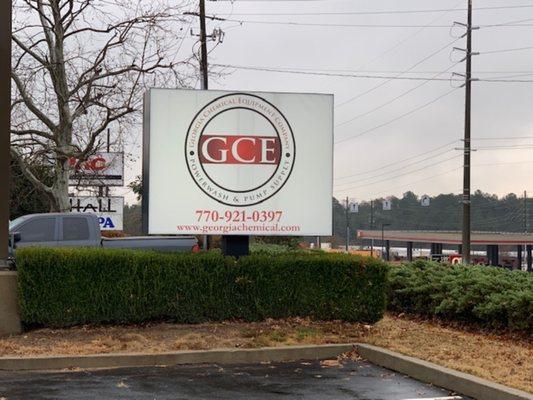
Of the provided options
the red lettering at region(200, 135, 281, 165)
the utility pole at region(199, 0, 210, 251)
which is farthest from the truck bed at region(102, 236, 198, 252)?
the utility pole at region(199, 0, 210, 251)

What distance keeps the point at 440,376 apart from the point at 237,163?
16.2 feet

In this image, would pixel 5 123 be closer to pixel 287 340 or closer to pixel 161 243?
pixel 161 243

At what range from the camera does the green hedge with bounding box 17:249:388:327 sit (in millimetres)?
10328

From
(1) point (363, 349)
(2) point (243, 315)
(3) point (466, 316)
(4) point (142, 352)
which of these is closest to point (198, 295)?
(2) point (243, 315)

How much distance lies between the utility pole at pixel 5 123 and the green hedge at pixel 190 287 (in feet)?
2.28

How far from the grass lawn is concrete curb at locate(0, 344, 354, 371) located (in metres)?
0.26

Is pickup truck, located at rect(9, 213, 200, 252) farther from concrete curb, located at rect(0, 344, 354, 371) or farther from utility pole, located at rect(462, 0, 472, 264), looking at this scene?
utility pole, located at rect(462, 0, 472, 264)

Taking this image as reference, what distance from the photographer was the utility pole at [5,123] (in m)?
10.8

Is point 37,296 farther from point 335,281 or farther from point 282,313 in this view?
point 335,281

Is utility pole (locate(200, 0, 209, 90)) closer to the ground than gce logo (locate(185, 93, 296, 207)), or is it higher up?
higher up

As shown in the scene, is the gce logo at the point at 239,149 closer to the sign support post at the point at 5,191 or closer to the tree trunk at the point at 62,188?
the sign support post at the point at 5,191

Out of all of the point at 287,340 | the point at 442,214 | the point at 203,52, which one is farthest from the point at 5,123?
the point at 442,214

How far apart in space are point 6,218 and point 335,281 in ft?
16.3

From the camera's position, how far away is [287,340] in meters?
9.83
